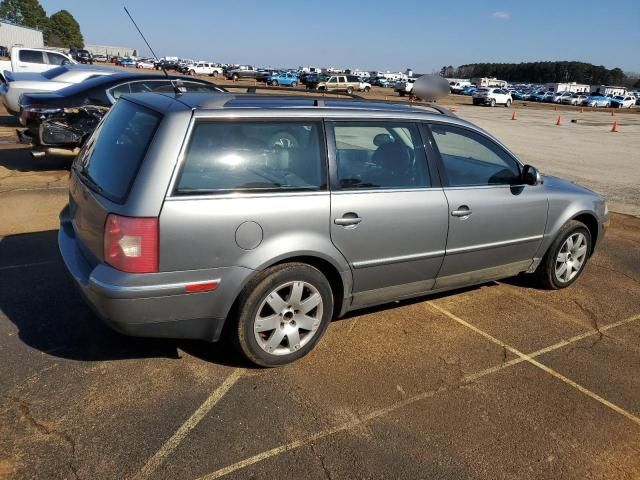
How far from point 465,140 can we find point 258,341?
2.36 metres

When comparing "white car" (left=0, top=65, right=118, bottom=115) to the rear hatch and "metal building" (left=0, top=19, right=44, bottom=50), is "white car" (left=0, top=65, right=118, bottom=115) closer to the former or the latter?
the rear hatch

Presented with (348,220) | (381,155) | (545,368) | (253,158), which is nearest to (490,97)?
(381,155)

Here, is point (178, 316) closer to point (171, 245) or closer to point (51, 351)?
point (171, 245)

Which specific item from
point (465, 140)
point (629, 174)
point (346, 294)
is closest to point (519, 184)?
point (465, 140)

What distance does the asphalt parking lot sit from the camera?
256cm

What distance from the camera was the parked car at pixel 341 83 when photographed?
43647mm

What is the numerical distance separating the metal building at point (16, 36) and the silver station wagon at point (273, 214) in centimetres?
6157

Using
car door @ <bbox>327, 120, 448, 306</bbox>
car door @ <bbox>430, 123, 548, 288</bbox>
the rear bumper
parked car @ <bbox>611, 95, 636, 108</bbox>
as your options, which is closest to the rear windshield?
the rear bumper

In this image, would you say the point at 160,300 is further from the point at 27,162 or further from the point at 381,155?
the point at 27,162

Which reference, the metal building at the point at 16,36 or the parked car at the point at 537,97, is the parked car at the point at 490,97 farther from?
the metal building at the point at 16,36

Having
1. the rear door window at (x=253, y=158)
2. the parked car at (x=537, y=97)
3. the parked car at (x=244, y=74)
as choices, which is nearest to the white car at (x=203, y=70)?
the parked car at (x=244, y=74)

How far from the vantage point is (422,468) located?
257cm

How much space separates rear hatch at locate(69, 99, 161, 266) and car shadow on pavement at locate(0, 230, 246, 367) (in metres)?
0.68

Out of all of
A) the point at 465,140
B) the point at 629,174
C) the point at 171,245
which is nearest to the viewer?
the point at 171,245
